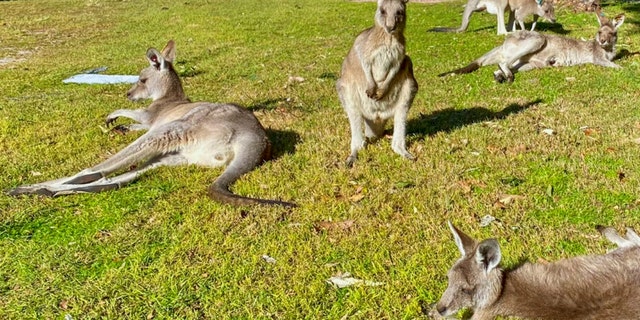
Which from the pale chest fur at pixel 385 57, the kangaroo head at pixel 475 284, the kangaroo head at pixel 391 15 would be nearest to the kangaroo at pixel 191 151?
the pale chest fur at pixel 385 57

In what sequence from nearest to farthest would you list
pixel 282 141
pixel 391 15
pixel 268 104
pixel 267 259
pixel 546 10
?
pixel 267 259
pixel 391 15
pixel 282 141
pixel 268 104
pixel 546 10

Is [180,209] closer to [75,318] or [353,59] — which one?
[75,318]

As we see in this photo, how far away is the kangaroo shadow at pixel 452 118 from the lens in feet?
19.9

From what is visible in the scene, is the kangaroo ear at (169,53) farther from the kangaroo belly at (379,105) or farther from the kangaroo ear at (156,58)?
the kangaroo belly at (379,105)

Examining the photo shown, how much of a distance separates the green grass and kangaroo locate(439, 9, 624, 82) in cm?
50

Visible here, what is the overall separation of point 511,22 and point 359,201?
417 inches

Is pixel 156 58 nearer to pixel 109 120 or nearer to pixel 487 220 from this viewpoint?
pixel 109 120

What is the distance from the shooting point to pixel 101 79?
9.40 m

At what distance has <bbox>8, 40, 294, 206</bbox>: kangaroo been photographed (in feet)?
14.6

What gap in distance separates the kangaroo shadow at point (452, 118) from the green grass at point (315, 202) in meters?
0.03

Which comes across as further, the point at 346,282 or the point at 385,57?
the point at 385,57

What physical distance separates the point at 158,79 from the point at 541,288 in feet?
16.6

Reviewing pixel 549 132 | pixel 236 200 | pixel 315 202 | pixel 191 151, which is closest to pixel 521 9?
pixel 549 132

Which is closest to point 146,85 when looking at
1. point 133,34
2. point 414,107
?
point 414,107
